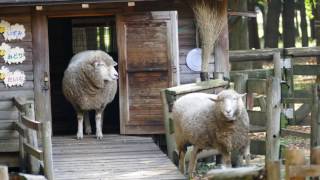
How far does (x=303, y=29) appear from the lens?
3766 centimetres

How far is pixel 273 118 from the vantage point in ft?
Answer: 33.7

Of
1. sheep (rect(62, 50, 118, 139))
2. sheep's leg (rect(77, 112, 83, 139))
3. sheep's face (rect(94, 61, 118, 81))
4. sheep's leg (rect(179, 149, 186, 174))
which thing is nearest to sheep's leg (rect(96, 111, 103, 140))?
sheep (rect(62, 50, 118, 139))

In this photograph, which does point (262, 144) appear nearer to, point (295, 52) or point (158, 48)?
point (158, 48)

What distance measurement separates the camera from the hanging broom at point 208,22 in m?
13.4

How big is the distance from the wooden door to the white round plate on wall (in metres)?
0.36

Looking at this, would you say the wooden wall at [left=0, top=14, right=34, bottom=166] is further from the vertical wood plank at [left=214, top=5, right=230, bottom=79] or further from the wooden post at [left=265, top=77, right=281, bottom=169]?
the wooden post at [left=265, top=77, right=281, bottom=169]

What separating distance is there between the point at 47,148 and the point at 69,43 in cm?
725

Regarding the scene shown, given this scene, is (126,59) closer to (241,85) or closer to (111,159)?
(111,159)

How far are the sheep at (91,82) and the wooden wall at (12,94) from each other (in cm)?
68

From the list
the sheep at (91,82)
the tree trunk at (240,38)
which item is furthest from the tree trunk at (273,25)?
the sheep at (91,82)

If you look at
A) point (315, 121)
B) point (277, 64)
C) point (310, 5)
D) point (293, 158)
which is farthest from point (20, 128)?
point (310, 5)

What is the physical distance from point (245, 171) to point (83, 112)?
7927 mm

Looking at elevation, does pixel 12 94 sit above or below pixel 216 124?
above

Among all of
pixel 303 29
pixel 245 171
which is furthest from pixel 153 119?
pixel 303 29
